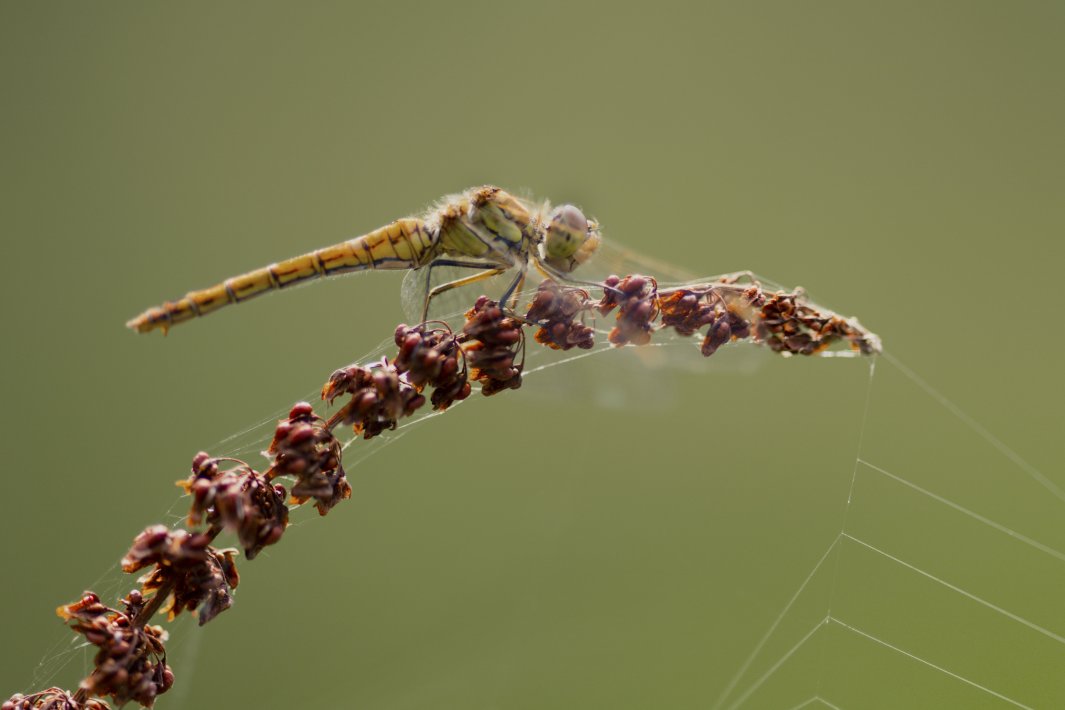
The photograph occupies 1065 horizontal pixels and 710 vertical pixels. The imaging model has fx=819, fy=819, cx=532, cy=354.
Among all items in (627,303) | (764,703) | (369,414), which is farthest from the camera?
(764,703)

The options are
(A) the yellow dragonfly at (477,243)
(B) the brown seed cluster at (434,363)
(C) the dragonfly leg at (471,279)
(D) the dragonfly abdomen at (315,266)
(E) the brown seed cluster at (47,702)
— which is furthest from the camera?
(C) the dragonfly leg at (471,279)

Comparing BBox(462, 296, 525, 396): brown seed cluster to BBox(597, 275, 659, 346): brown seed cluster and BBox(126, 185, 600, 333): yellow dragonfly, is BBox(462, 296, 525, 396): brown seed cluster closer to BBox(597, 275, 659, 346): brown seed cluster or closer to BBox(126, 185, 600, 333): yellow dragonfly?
BBox(597, 275, 659, 346): brown seed cluster

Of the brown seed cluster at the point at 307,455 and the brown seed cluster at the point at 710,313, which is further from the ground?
the brown seed cluster at the point at 710,313

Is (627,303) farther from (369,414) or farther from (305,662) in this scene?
(305,662)

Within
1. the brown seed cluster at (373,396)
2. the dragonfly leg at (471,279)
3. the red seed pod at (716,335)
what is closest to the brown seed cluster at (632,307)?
the red seed pod at (716,335)

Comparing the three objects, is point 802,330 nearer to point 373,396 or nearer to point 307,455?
point 373,396

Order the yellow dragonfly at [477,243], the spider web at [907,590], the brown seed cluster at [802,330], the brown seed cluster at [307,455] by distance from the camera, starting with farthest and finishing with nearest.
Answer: the spider web at [907,590] → the yellow dragonfly at [477,243] → the brown seed cluster at [802,330] → the brown seed cluster at [307,455]

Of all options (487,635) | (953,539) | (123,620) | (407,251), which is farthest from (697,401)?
(123,620)

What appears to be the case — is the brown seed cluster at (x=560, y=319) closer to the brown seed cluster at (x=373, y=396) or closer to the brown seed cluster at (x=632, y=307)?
the brown seed cluster at (x=632, y=307)
